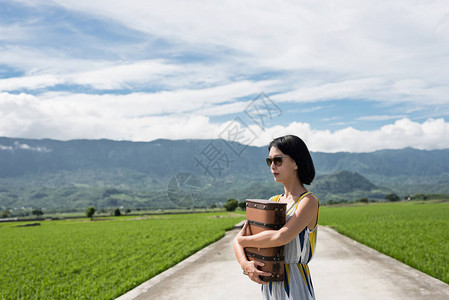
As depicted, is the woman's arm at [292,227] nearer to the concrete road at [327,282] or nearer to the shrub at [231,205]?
the concrete road at [327,282]

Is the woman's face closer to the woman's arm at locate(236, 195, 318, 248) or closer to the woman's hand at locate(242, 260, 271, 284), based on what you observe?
the woman's arm at locate(236, 195, 318, 248)

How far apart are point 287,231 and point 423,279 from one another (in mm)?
6857

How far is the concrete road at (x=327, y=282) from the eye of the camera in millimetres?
Answer: 6945

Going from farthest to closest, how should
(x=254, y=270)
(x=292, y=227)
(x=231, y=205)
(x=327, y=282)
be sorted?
(x=231, y=205) < (x=327, y=282) < (x=254, y=270) < (x=292, y=227)

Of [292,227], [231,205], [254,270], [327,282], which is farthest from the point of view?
[231,205]

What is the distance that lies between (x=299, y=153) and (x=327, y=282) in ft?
19.8

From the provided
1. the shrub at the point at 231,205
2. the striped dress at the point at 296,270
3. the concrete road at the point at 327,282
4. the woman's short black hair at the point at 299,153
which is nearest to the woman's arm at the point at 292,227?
the striped dress at the point at 296,270

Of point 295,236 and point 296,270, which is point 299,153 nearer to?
point 295,236

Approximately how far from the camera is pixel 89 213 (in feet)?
227

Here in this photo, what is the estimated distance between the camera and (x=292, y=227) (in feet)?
8.75

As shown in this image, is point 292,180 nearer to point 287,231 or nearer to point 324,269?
point 287,231

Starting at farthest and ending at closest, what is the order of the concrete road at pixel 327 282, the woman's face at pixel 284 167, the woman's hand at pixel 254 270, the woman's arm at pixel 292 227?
1. the concrete road at pixel 327 282
2. the woman's face at pixel 284 167
3. the woman's hand at pixel 254 270
4. the woman's arm at pixel 292 227

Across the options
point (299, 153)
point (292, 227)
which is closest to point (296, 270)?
point (292, 227)

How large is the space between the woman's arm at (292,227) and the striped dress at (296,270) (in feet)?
0.39
